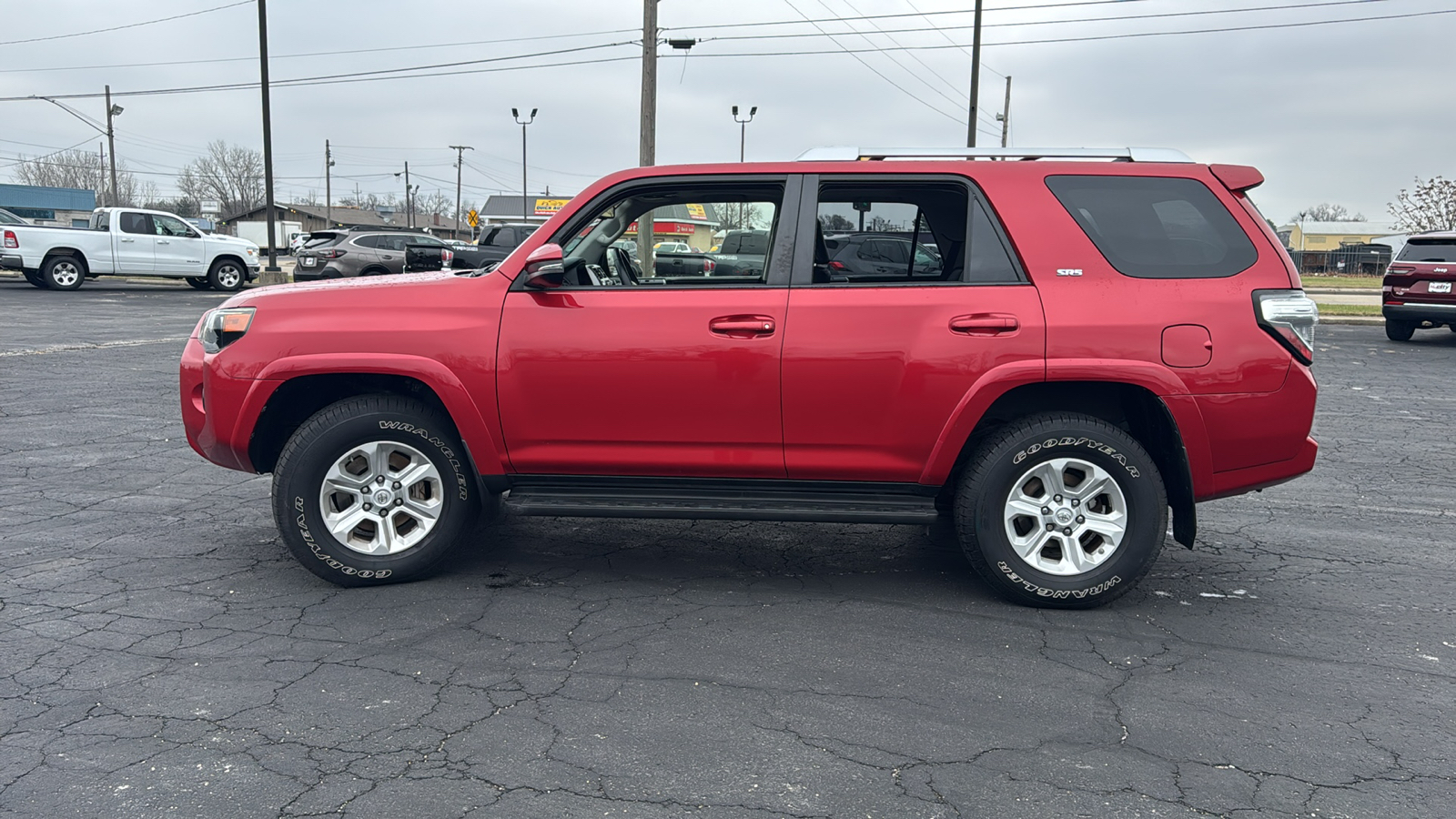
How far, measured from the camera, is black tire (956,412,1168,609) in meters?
4.22

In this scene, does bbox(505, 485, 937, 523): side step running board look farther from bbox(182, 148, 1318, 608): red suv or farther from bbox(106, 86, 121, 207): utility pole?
bbox(106, 86, 121, 207): utility pole

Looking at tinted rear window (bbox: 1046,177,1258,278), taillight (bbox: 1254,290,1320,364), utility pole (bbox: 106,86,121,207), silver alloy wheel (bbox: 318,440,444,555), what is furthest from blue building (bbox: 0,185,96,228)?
taillight (bbox: 1254,290,1320,364)

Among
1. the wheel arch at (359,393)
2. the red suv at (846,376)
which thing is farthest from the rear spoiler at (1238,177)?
the wheel arch at (359,393)

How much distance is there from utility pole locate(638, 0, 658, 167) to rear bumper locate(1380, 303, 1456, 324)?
12651 millimetres

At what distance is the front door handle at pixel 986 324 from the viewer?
13.9 feet

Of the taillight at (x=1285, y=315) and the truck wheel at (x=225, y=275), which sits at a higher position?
the taillight at (x=1285, y=315)

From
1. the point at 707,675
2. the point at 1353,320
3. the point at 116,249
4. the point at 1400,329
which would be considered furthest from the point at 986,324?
the point at 116,249

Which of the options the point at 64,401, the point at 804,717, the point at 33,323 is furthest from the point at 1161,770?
the point at 33,323

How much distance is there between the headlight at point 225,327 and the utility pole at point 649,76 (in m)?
15.1

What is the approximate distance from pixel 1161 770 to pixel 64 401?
31.1 ft

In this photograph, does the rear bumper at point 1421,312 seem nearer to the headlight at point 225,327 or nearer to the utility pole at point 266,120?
the headlight at point 225,327

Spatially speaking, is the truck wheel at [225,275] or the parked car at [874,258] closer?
the parked car at [874,258]

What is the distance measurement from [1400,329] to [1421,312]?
87cm

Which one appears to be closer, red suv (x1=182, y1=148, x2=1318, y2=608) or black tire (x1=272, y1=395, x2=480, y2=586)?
red suv (x1=182, y1=148, x2=1318, y2=608)
